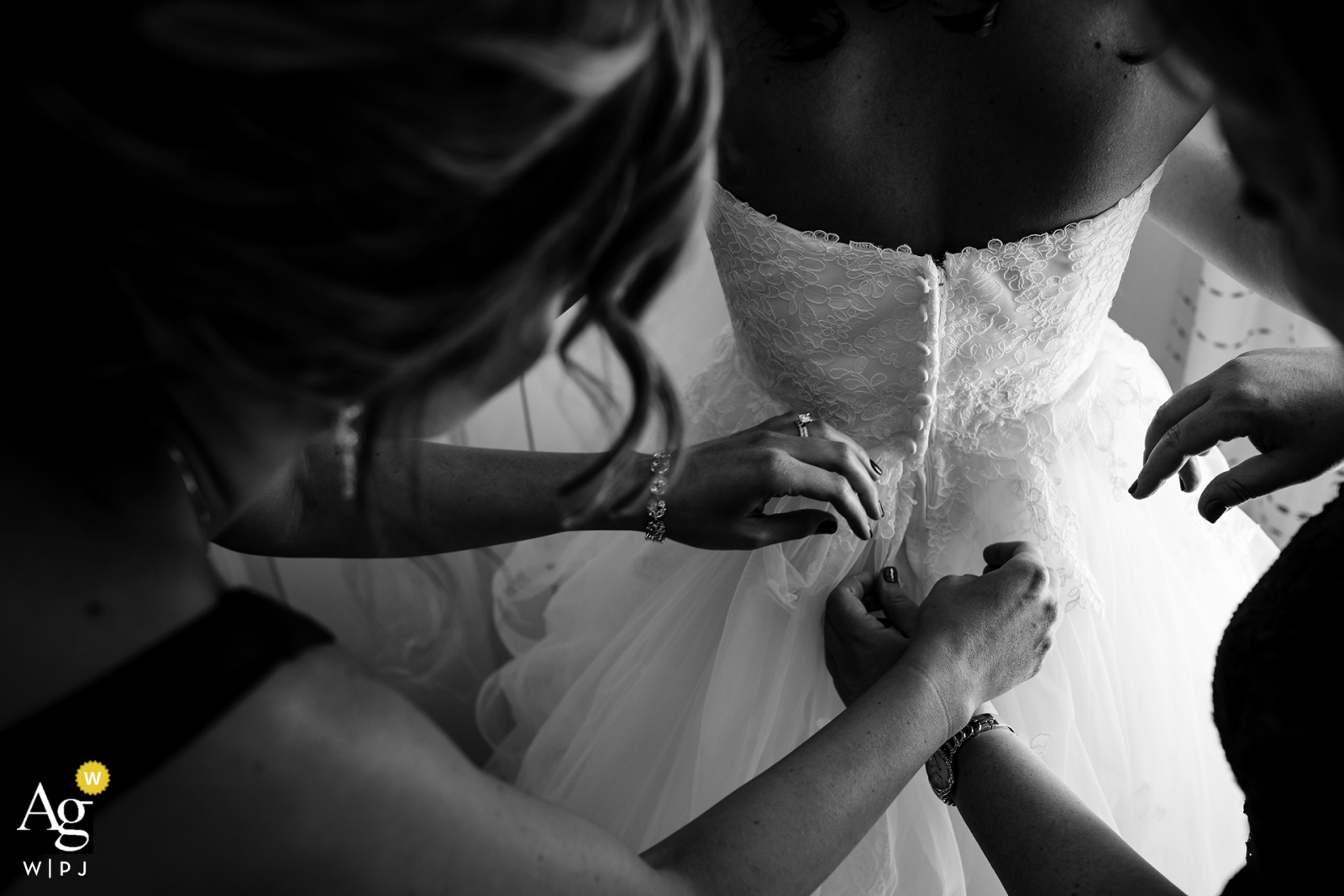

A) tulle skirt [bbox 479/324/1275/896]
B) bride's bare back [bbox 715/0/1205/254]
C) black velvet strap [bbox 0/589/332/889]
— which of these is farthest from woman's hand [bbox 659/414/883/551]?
black velvet strap [bbox 0/589/332/889]

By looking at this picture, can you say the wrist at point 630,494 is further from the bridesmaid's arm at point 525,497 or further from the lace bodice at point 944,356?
the lace bodice at point 944,356

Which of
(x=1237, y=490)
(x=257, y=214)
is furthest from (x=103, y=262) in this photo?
(x=1237, y=490)

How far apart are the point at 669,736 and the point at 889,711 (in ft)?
1.14

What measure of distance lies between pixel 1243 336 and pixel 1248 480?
88 centimetres

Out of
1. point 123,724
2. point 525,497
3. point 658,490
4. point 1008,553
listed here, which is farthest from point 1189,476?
point 123,724

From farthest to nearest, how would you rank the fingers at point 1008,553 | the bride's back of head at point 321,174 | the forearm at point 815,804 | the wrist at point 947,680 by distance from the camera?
the fingers at point 1008,553
the wrist at point 947,680
the forearm at point 815,804
the bride's back of head at point 321,174

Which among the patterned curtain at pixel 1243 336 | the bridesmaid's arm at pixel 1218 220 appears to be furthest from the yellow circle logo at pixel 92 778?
the patterned curtain at pixel 1243 336

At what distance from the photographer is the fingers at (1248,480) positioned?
0.88 metres

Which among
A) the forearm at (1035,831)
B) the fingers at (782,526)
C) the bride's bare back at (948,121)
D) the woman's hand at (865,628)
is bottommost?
the woman's hand at (865,628)

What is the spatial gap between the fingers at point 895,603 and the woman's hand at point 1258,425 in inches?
9.3

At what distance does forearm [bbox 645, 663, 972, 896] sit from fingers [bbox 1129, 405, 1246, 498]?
31 cm

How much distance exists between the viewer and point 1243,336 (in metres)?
1.61

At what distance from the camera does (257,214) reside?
413mm

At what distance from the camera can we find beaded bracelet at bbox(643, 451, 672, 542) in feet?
2.97
